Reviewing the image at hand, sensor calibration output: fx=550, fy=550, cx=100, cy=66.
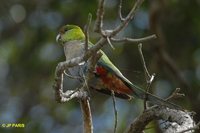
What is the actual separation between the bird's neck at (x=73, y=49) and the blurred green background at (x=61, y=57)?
2119 mm

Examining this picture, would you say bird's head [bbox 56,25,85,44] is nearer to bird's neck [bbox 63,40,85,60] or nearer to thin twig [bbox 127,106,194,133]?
bird's neck [bbox 63,40,85,60]

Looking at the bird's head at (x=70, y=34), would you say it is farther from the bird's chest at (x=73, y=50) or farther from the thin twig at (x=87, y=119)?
the thin twig at (x=87, y=119)

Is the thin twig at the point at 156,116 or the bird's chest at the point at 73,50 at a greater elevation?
the bird's chest at the point at 73,50

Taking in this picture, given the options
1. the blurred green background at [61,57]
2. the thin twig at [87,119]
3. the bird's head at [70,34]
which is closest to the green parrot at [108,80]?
the bird's head at [70,34]

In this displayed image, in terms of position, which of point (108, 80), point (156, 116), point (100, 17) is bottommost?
point (156, 116)

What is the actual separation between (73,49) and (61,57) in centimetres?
321

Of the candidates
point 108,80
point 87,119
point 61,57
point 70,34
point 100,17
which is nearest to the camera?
point 100,17

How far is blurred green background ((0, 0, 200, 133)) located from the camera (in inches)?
307

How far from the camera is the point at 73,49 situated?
515cm

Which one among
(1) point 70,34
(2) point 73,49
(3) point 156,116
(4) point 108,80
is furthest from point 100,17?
(1) point 70,34

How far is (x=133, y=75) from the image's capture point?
309 inches

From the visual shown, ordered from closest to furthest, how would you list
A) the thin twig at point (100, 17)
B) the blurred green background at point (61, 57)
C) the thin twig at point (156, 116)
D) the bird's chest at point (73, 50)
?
the thin twig at point (100, 17), the thin twig at point (156, 116), the bird's chest at point (73, 50), the blurred green background at point (61, 57)

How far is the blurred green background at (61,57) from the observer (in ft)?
25.6

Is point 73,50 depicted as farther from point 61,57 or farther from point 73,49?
point 61,57
